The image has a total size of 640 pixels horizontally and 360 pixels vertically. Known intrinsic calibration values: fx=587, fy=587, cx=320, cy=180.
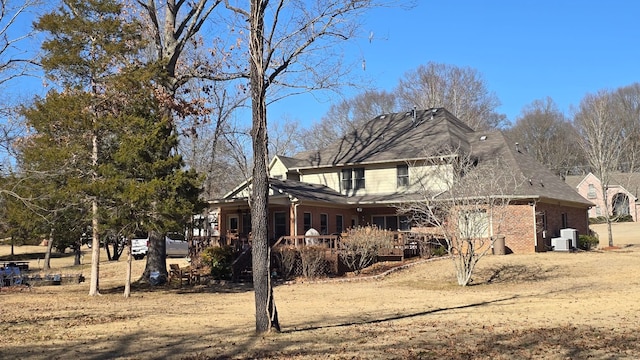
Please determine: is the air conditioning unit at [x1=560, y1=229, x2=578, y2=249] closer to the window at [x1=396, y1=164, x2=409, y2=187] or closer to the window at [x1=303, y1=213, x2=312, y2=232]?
the window at [x1=396, y1=164, x2=409, y2=187]

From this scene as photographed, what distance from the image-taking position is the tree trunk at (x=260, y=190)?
9.82 metres

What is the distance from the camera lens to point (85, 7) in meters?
17.8

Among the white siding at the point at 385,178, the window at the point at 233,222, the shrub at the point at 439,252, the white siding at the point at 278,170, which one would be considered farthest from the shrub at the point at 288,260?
the white siding at the point at 278,170

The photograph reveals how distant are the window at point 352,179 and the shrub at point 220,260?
9.71 meters

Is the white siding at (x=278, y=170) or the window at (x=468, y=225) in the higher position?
the white siding at (x=278, y=170)

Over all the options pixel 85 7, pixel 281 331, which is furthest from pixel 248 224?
pixel 281 331

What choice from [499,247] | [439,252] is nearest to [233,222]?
[439,252]

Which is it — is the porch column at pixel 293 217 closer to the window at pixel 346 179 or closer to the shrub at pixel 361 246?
the shrub at pixel 361 246

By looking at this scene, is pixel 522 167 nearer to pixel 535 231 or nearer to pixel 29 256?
pixel 535 231

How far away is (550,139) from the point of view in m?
69.2

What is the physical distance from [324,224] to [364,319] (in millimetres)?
17539

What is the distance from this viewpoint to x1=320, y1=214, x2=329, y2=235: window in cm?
2914

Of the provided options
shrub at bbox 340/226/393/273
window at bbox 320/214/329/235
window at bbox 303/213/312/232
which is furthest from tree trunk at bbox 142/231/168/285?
window at bbox 320/214/329/235

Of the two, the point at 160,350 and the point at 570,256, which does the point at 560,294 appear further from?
the point at 160,350
